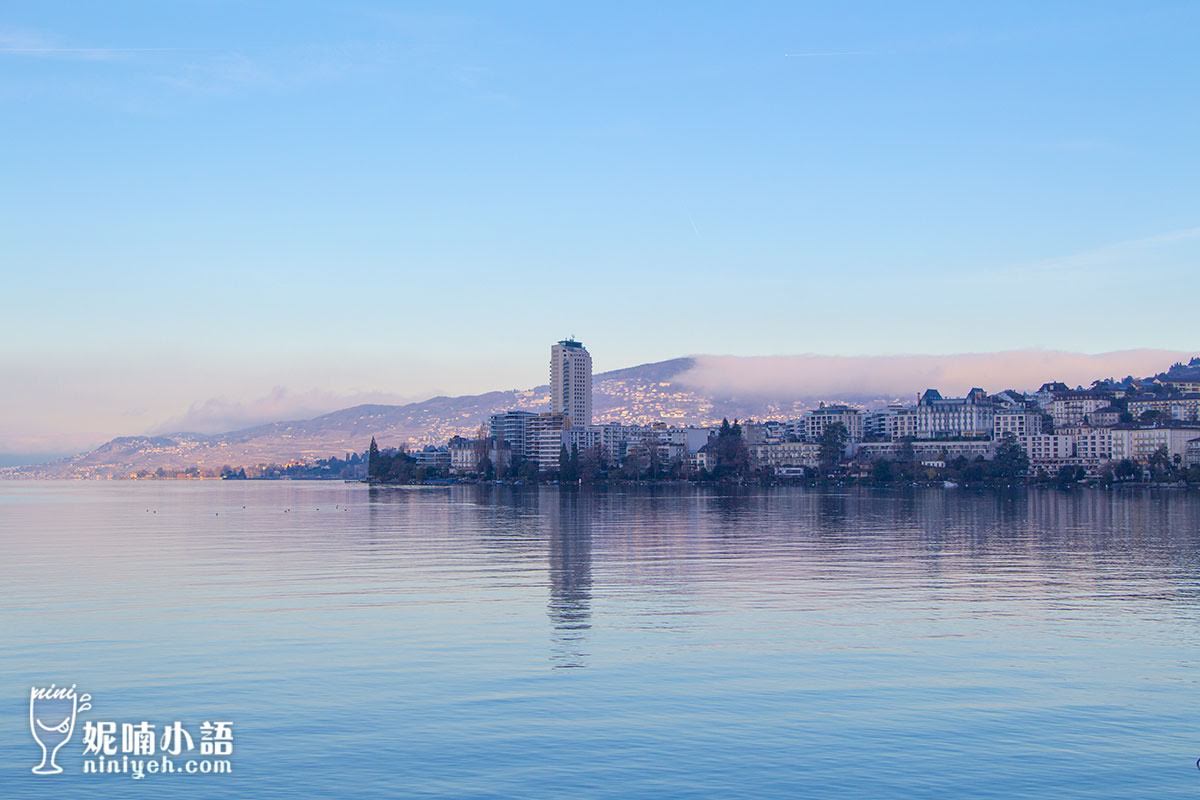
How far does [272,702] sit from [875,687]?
9858mm

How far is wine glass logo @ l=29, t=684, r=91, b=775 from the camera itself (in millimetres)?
16172

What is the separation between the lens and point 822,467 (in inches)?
7854

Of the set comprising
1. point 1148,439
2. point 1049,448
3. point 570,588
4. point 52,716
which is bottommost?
point 570,588

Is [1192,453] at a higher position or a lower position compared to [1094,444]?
lower

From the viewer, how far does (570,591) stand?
32938 mm

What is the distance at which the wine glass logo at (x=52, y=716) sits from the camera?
16.2 m

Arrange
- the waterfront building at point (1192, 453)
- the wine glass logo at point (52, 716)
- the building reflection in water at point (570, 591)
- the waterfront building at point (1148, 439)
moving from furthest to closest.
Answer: the waterfront building at point (1148, 439) < the waterfront building at point (1192, 453) < the building reflection in water at point (570, 591) < the wine glass logo at point (52, 716)

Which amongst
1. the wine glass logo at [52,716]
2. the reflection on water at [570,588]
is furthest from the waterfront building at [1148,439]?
the wine glass logo at [52,716]

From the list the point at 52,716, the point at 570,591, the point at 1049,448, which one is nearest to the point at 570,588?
the point at 570,591

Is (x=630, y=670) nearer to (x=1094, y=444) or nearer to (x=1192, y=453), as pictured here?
(x=1192, y=453)

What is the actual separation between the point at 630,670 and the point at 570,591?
1162 centimetres

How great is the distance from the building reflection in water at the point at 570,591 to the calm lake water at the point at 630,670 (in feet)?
0.49

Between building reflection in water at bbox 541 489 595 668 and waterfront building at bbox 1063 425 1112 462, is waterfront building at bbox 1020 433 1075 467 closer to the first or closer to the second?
waterfront building at bbox 1063 425 1112 462

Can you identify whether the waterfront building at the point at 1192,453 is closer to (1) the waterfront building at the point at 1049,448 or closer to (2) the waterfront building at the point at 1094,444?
(2) the waterfront building at the point at 1094,444
